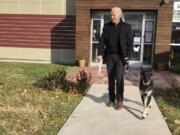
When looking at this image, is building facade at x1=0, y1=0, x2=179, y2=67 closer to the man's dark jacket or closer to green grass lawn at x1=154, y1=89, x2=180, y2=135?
green grass lawn at x1=154, y1=89, x2=180, y2=135

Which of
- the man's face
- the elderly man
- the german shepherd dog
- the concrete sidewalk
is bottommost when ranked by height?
the concrete sidewalk

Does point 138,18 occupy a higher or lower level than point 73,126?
higher

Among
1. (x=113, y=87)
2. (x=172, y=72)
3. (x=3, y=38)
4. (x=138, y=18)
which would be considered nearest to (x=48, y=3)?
(x=3, y=38)

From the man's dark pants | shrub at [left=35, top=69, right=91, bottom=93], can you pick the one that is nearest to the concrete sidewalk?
the man's dark pants

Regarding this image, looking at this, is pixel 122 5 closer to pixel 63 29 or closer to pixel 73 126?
pixel 63 29

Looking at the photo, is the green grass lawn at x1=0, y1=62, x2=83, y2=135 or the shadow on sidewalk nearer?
the green grass lawn at x1=0, y1=62, x2=83, y2=135

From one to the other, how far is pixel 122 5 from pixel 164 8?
1762 millimetres

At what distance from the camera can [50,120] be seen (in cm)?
927

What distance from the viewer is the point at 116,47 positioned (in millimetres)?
9922

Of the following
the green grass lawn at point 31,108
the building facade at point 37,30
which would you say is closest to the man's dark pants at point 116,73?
the green grass lawn at point 31,108

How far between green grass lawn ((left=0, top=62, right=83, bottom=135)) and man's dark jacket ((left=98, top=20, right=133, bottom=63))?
1583mm

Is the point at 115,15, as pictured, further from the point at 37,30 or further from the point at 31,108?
the point at 37,30

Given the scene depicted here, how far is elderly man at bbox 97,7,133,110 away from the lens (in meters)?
9.84

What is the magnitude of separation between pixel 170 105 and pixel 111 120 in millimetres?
2351
